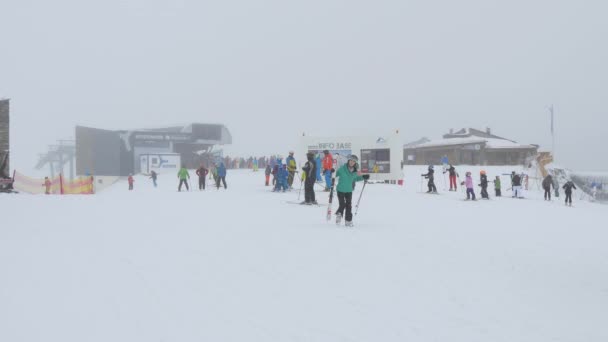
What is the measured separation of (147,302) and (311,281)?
1.92m

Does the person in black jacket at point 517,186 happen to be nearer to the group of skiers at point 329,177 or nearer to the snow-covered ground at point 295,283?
the group of skiers at point 329,177

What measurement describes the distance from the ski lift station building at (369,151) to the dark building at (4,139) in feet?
50.5

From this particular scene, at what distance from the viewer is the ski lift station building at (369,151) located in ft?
79.3

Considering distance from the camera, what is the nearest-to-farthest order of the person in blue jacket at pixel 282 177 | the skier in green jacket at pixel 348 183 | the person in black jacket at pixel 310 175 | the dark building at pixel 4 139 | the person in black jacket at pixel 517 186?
1. the skier in green jacket at pixel 348 183
2. the person in black jacket at pixel 310 175
3. the person in blue jacket at pixel 282 177
4. the dark building at pixel 4 139
5. the person in black jacket at pixel 517 186

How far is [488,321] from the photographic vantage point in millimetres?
4344

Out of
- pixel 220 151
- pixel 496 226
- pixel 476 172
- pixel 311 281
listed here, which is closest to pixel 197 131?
pixel 220 151

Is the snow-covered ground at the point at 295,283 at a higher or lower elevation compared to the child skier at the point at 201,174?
lower

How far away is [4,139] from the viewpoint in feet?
75.6

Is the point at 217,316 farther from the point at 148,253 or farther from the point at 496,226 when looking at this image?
the point at 496,226

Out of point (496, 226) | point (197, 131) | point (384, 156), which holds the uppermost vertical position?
point (197, 131)

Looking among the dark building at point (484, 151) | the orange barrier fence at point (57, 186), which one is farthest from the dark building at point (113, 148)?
the dark building at point (484, 151)

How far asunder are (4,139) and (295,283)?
2372 centimetres

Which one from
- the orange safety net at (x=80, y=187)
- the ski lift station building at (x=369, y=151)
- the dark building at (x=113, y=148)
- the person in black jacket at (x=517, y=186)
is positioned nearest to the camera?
the person in black jacket at (x=517, y=186)

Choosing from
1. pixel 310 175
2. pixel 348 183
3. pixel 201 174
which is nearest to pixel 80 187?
pixel 201 174
